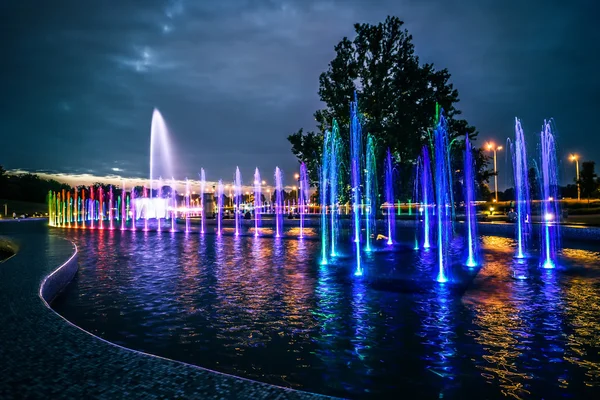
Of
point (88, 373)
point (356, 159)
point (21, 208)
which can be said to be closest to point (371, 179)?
point (356, 159)

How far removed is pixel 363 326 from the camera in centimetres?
699

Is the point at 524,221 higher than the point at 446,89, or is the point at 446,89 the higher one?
the point at 446,89

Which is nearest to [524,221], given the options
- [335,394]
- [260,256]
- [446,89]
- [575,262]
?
[446,89]

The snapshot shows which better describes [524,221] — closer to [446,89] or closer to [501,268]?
[446,89]

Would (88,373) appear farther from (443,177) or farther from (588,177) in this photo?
(588,177)

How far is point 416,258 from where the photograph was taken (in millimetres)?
16062

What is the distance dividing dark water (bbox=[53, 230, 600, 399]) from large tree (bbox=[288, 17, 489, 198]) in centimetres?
2164

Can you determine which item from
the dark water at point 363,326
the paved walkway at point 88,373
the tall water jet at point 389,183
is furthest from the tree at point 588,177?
the paved walkway at point 88,373

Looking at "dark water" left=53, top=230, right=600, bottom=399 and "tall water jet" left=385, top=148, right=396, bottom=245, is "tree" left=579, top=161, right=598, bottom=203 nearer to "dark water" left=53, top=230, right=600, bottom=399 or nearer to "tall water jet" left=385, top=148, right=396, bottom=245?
"tall water jet" left=385, top=148, right=396, bottom=245

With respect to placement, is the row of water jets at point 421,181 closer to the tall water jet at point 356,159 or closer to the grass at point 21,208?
the tall water jet at point 356,159

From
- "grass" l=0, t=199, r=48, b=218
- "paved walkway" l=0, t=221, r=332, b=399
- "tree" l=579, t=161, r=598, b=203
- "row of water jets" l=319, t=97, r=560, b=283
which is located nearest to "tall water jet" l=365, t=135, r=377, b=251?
"row of water jets" l=319, t=97, r=560, b=283

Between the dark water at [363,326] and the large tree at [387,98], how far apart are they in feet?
71.0

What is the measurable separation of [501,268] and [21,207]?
348 ft

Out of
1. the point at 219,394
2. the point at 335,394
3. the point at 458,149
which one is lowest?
the point at 335,394
